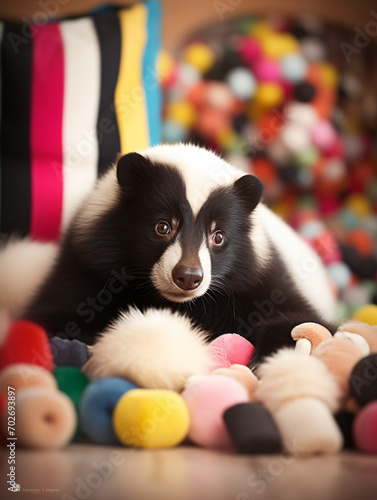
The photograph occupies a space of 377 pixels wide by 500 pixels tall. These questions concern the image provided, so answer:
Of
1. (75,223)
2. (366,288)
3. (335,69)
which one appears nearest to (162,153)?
(75,223)

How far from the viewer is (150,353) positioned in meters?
0.77

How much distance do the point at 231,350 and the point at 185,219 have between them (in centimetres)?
25

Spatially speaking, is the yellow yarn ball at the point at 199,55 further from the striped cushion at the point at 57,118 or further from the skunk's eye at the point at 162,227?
the skunk's eye at the point at 162,227

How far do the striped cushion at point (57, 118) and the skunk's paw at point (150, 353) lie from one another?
0.76m

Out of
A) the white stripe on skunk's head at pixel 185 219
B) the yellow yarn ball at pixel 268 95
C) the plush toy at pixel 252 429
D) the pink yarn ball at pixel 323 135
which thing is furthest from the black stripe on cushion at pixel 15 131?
the pink yarn ball at pixel 323 135

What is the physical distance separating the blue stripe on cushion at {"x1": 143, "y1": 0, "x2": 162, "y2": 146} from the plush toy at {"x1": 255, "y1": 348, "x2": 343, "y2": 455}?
1139 mm

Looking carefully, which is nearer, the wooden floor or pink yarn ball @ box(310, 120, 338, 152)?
the wooden floor

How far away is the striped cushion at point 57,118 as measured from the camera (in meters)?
1.53

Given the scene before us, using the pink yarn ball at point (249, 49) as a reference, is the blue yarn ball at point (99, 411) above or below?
below

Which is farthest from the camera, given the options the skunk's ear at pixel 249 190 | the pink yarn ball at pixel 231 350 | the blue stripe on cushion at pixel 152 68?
the blue stripe on cushion at pixel 152 68

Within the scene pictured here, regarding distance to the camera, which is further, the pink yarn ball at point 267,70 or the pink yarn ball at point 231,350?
the pink yarn ball at point 267,70

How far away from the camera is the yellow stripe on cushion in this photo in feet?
5.19

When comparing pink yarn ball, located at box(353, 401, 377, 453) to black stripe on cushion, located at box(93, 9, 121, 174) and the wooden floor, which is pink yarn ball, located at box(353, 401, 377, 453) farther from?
black stripe on cushion, located at box(93, 9, 121, 174)

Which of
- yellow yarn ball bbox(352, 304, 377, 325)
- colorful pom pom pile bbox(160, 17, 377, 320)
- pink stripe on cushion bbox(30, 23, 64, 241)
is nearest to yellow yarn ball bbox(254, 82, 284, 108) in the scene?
colorful pom pom pile bbox(160, 17, 377, 320)
